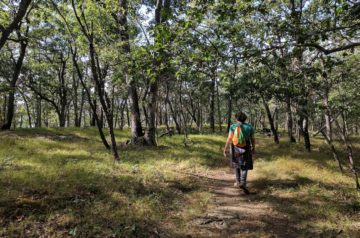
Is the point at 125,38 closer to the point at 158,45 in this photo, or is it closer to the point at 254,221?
the point at 158,45

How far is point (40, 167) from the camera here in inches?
278

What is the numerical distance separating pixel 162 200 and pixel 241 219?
1826mm

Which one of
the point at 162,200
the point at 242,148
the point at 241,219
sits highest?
the point at 242,148

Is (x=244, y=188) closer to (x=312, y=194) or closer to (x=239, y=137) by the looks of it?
(x=239, y=137)

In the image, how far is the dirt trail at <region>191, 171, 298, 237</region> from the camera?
13.9ft

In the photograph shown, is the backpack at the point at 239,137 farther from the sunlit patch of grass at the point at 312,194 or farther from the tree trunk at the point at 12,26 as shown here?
the tree trunk at the point at 12,26

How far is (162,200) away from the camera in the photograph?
5.53 meters

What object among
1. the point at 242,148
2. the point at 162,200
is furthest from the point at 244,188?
the point at 162,200

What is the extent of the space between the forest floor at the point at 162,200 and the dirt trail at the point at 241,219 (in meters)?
0.02

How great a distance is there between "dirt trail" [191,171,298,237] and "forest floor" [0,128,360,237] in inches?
0.7

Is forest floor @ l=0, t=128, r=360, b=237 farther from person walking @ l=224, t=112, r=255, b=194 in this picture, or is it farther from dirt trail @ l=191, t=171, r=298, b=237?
person walking @ l=224, t=112, r=255, b=194

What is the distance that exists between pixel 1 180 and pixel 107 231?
3.55 m

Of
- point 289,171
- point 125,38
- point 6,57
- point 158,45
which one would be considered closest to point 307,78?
point 289,171

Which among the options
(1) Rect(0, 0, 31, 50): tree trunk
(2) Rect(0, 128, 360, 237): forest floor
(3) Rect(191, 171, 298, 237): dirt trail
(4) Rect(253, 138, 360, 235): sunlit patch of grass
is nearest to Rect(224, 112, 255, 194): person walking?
(3) Rect(191, 171, 298, 237): dirt trail
